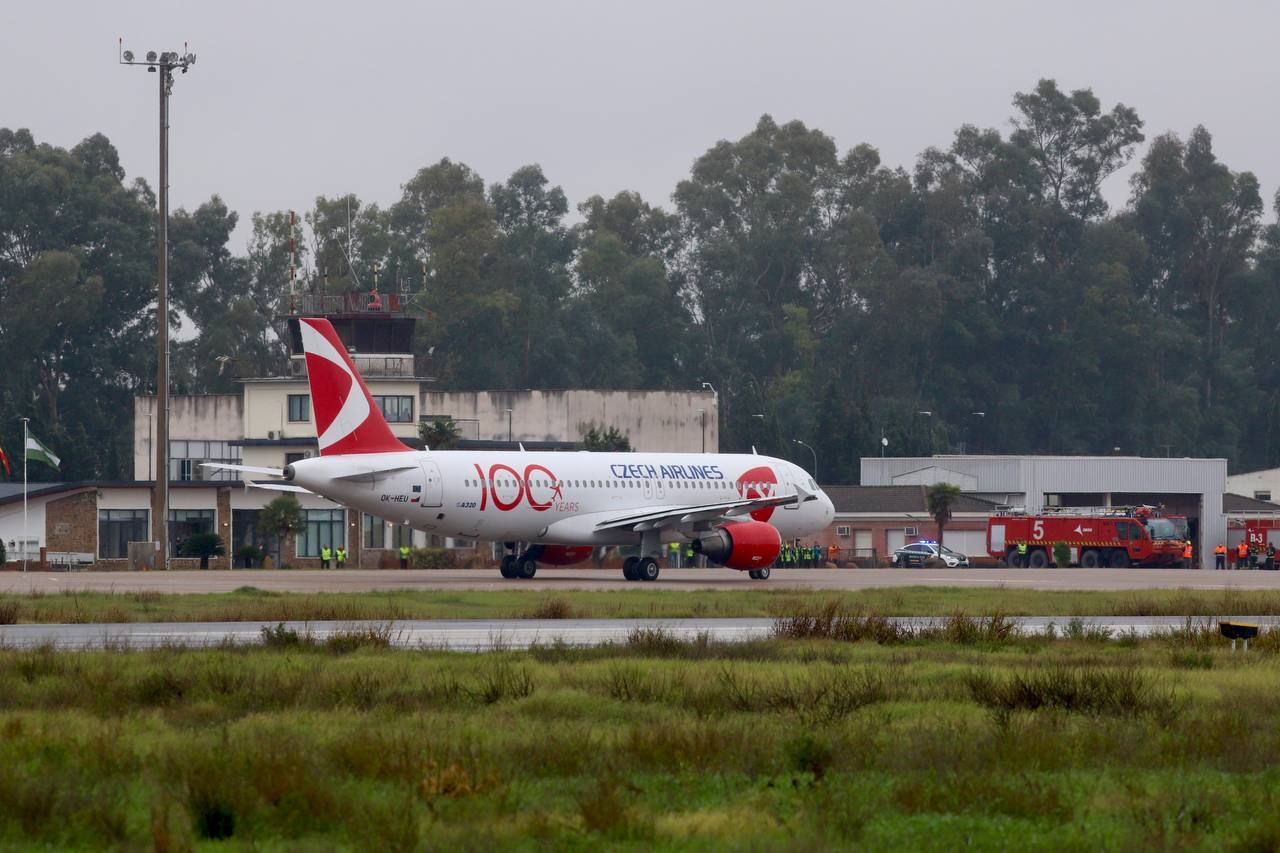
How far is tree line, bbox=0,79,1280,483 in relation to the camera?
386ft

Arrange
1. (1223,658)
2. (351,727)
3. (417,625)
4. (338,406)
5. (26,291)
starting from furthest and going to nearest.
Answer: (26,291) → (338,406) → (417,625) → (1223,658) → (351,727)

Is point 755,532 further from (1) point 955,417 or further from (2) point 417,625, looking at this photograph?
(1) point 955,417

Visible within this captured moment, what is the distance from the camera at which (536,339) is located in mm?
126812

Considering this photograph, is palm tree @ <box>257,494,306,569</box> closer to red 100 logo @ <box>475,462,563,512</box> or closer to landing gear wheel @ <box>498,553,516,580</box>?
landing gear wheel @ <box>498,553,516,580</box>

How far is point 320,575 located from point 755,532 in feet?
39.2

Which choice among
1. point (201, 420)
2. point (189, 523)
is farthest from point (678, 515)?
point (201, 420)

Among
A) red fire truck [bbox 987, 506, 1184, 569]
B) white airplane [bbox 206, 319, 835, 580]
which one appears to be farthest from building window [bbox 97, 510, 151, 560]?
red fire truck [bbox 987, 506, 1184, 569]

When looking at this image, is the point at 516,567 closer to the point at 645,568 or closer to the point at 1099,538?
the point at 645,568

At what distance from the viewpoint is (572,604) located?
3362 cm

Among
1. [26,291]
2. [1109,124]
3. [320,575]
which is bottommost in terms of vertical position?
[320,575]

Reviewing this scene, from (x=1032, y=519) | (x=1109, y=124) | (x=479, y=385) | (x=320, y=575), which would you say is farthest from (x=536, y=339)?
(x=320, y=575)

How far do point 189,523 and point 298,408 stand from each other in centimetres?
967

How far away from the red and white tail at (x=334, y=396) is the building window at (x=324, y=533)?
28.8m

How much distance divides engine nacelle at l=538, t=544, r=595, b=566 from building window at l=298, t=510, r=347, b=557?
23506mm
